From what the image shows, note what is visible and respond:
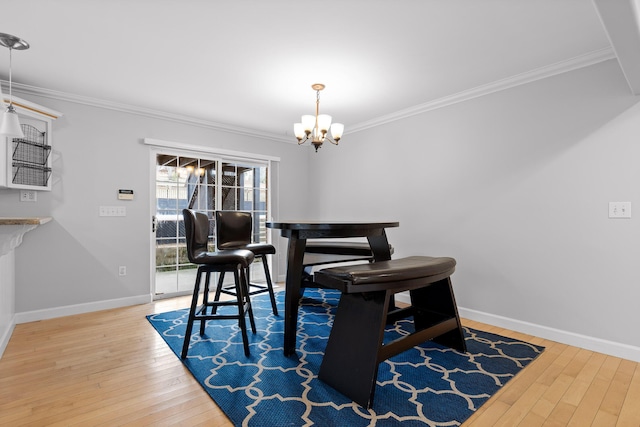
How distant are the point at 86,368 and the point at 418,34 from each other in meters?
3.26

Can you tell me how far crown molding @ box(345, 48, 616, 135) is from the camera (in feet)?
8.13

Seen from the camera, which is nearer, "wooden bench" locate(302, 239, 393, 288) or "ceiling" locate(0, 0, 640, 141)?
"ceiling" locate(0, 0, 640, 141)

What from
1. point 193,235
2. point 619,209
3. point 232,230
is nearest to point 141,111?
point 232,230

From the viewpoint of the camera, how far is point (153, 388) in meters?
1.94

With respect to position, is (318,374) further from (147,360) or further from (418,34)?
(418,34)

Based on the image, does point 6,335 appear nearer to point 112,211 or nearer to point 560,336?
point 112,211

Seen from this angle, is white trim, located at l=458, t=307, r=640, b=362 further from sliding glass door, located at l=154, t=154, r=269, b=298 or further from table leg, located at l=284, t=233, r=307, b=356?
sliding glass door, located at l=154, t=154, r=269, b=298

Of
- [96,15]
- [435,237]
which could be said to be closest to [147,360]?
[96,15]

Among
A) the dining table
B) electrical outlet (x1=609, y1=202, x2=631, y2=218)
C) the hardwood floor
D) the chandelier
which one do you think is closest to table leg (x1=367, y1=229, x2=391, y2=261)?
the dining table

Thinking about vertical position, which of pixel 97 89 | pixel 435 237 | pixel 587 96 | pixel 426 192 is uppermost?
pixel 97 89

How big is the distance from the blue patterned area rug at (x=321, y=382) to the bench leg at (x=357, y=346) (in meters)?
0.07

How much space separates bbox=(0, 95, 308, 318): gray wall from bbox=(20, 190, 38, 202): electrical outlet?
0.03 m

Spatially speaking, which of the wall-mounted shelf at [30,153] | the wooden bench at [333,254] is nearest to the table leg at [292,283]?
the wooden bench at [333,254]

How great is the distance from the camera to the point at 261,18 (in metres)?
2.03
